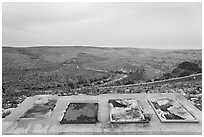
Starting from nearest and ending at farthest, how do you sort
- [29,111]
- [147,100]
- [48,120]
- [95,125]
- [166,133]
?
1. [166,133]
2. [95,125]
3. [48,120]
4. [29,111]
5. [147,100]

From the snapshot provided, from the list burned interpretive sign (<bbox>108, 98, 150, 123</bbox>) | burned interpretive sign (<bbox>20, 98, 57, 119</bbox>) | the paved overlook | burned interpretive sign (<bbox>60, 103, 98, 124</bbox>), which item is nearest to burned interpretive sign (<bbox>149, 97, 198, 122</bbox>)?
the paved overlook

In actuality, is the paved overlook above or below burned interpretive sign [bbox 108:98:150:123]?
below

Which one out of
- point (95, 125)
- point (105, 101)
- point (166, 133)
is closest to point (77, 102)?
point (105, 101)

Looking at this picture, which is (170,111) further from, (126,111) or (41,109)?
(41,109)

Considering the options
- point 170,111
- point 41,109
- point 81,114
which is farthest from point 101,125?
point 41,109

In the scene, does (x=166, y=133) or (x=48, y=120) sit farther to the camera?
(x=48, y=120)

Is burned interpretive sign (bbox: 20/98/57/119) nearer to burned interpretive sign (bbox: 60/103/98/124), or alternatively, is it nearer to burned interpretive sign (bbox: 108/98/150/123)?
burned interpretive sign (bbox: 60/103/98/124)

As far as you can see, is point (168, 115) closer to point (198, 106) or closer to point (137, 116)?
point (137, 116)
